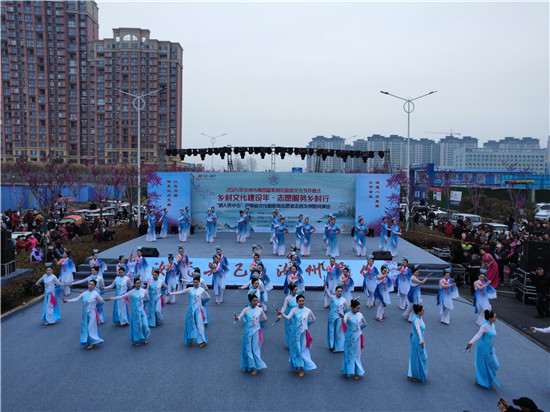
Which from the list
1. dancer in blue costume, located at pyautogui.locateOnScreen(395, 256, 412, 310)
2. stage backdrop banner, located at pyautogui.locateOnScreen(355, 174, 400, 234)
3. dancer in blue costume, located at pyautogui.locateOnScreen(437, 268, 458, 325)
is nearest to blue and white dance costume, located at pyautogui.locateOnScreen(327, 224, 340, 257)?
stage backdrop banner, located at pyautogui.locateOnScreen(355, 174, 400, 234)

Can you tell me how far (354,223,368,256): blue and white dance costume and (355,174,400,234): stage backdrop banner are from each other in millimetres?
4093

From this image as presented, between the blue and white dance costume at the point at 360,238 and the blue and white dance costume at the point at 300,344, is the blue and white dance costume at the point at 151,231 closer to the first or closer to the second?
the blue and white dance costume at the point at 360,238

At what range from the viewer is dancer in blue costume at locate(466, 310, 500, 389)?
21.4ft

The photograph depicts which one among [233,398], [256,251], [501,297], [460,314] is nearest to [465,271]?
[501,297]

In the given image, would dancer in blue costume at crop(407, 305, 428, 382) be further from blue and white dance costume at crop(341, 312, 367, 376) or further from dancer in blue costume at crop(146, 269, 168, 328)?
dancer in blue costume at crop(146, 269, 168, 328)

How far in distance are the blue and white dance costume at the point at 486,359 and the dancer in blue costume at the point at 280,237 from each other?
9.39 metres

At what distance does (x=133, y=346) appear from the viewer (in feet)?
27.1

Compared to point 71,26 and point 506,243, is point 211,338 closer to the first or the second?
point 506,243

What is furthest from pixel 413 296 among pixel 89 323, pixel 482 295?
pixel 89 323

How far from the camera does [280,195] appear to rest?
1997cm

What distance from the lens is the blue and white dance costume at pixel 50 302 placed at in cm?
945

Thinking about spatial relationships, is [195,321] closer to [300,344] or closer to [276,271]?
[300,344]

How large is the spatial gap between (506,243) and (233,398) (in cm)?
1291

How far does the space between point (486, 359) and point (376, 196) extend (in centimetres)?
1335
